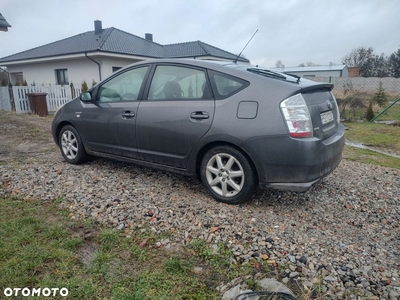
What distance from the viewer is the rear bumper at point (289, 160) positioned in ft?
9.41

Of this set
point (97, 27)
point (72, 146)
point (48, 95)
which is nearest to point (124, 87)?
point (72, 146)

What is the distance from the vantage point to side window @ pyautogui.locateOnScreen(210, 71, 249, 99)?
10.5 ft

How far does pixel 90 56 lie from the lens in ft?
54.6

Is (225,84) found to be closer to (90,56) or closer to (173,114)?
(173,114)

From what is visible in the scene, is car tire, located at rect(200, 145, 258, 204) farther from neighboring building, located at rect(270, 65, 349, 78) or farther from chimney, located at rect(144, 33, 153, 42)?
neighboring building, located at rect(270, 65, 349, 78)

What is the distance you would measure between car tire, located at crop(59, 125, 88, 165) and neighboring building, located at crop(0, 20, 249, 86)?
12.8m

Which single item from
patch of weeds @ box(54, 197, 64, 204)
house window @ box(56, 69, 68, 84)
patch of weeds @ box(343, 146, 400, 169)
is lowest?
patch of weeds @ box(343, 146, 400, 169)

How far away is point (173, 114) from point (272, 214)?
1.61 metres

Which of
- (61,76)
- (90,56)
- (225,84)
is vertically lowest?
(225,84)

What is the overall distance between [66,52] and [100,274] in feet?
60.9

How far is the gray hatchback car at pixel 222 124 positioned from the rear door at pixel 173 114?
0.04 feet

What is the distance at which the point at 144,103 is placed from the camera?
384 centimetres

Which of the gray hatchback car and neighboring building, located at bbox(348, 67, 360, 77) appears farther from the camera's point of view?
neighboring building, located at bbox(348, 67, 360, 77)

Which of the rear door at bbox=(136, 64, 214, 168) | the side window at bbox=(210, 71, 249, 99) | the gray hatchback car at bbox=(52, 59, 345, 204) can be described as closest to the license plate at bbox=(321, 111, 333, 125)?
the gray hatchback car at bbox=(52, 59, 345, 204)
